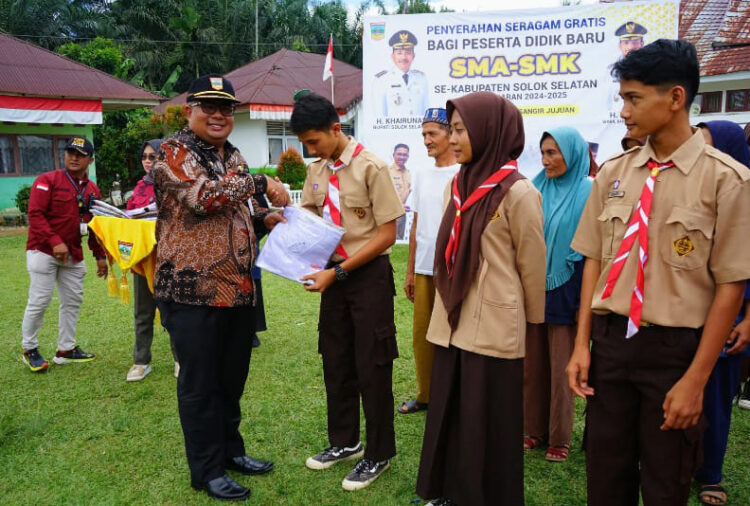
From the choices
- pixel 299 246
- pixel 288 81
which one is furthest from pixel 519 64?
pixel 288 81

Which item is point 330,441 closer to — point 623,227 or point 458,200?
point 458,200

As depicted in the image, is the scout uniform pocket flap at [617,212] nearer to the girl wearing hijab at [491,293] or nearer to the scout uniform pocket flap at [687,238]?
the scout uniform pocket flap at [687,238]

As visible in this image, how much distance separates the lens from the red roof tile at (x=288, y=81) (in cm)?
2089

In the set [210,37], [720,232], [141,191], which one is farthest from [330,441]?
[210,37]

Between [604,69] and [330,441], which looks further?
[604,69]

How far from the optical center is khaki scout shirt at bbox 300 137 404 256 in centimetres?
310

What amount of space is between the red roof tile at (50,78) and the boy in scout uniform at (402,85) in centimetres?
1026

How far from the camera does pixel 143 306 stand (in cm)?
489

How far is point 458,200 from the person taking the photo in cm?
269

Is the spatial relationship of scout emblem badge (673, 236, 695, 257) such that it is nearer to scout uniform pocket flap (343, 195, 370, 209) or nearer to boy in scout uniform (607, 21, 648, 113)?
scout uniform pocket flap (343, 195, 370, 209)

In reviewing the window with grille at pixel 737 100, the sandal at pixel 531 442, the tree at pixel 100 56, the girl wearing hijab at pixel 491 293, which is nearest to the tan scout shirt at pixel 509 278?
the girl wearing hijab at pixel 491 293

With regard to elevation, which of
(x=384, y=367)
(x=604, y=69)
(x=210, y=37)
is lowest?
(x=384, y=367)

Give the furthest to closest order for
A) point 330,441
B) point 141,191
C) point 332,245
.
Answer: point 141,191 → point 330,441 → point 332,245

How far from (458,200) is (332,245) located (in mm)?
753
